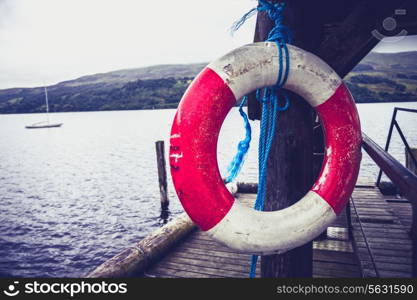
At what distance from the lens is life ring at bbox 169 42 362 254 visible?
1.56 metres

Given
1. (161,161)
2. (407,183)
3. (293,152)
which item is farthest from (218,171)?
(161,161)

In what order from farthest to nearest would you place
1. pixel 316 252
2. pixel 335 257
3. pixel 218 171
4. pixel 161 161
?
pixel 161 161
pixel 316 252
pixel 335 257
pixel 218 171

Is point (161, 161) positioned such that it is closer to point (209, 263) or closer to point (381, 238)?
point (209, 263)

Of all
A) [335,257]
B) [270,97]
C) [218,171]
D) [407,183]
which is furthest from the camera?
[335,257]

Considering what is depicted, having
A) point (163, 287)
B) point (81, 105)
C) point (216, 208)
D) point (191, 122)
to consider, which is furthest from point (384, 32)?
point (81, 105)

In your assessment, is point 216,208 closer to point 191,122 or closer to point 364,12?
point 191,122

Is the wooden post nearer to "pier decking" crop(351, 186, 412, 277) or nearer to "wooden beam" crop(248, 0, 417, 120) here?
"pier decking" crop(351, 186, 412, 277)

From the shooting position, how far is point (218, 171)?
5.27ft

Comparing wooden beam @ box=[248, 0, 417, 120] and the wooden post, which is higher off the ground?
wooden beam @ box=[248, 0, 417, 120]

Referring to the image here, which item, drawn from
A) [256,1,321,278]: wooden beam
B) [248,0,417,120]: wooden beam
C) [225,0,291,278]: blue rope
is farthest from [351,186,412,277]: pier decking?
[248,0,417,120]: wooden beam

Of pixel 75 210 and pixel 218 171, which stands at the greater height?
pixel 218 171

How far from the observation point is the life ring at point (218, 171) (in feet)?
5.13

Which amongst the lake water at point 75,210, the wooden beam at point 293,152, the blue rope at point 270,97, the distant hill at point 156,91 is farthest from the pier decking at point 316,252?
the distant hill at point 156,91

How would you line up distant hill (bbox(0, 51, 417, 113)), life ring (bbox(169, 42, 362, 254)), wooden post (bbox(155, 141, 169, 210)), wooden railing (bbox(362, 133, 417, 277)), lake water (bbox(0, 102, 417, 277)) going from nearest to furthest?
wooden railing (bbox(362, 133, 417, 277)), life ring (bbox(169, 42, 362, 254)), lake water (bbox(0, 102, 417, 277)), wooden post (bbox(155, 141, 169, 210)), distant hill (bbox(0, 51, 417, 113))
